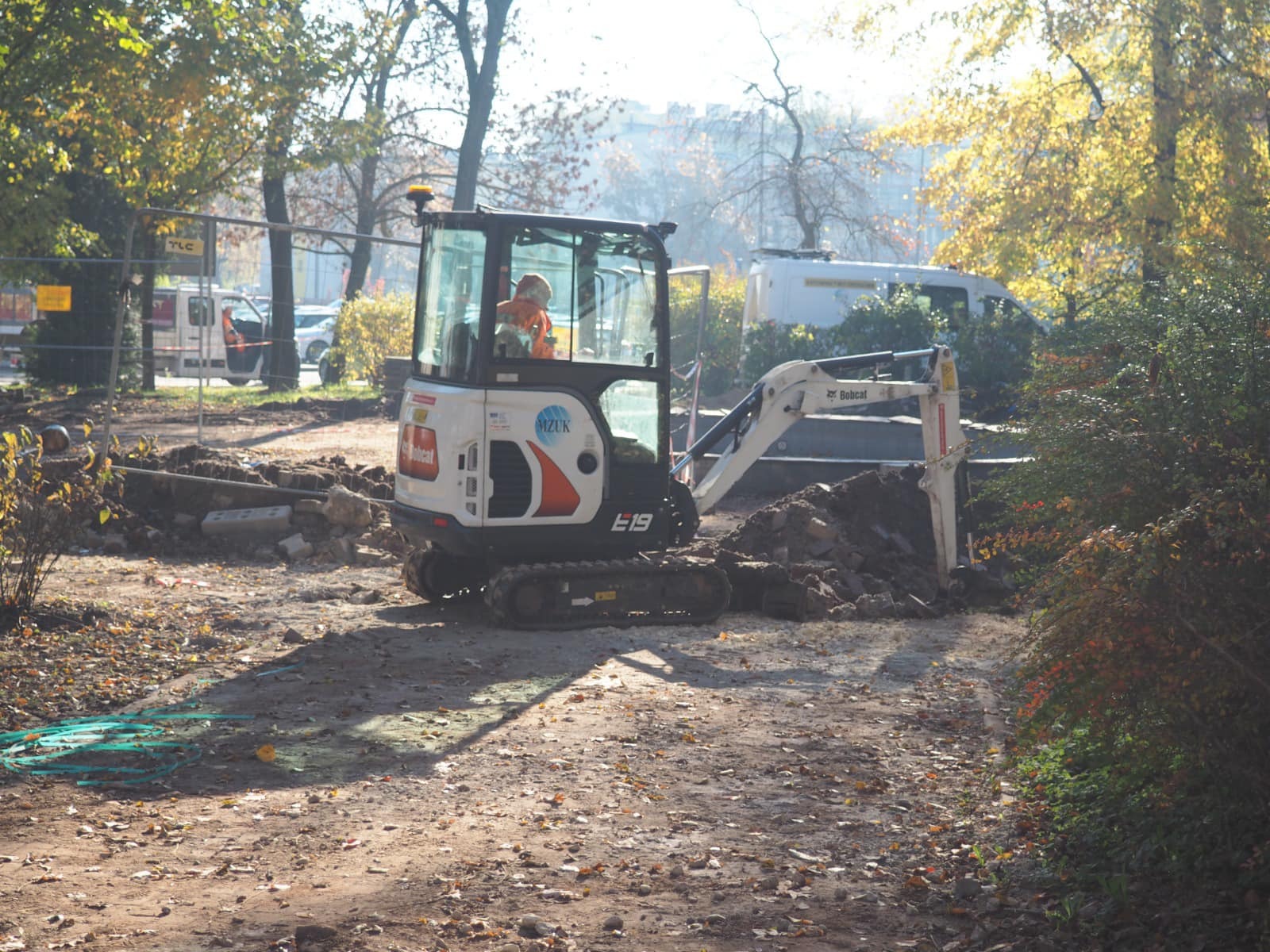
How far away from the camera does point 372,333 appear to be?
93.4 ft

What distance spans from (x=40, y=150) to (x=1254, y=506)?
55.2 ft

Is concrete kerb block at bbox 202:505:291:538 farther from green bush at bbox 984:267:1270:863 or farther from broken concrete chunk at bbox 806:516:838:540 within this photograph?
green bush at bbox 984:267:1270:863

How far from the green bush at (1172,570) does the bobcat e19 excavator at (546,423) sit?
12.5 ft

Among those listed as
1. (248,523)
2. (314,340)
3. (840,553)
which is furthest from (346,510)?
(314,340)

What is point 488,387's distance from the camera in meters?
9.22

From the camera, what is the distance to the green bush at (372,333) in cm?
2831

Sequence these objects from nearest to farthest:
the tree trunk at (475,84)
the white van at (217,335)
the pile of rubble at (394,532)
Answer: the pile of rubble at (394,532), the white van at (217,335), the tree trunk at (475,84)

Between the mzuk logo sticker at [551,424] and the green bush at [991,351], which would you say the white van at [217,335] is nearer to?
the green bush at [991,351]

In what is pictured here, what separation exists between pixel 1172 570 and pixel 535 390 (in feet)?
17.9

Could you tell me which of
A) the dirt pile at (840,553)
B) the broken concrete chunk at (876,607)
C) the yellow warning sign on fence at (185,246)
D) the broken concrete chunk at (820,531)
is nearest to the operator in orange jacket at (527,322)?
the dirt pile at (840,553)

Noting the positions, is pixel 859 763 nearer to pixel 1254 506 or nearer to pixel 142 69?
pixel 1254 506

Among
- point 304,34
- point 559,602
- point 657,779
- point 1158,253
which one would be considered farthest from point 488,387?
point 304,34

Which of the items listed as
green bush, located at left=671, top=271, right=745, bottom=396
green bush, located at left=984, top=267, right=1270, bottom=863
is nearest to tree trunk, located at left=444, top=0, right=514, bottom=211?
green bush, located at left=671, top=271, right=745, bottom=396

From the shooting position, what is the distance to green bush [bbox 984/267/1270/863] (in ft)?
14.7
